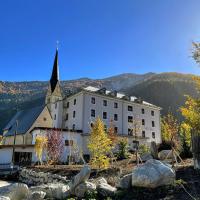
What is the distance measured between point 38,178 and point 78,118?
80.0 feet

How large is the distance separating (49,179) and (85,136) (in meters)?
24.1

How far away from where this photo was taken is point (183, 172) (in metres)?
13.4

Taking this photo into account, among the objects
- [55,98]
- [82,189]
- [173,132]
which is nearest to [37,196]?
[82,189]

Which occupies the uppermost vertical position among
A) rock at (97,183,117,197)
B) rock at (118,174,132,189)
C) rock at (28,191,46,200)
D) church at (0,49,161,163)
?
church at (0,49,161,163)

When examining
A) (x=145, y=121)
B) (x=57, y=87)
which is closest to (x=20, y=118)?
(x=57, y=87)

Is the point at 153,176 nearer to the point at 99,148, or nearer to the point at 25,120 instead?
the point at 99,148

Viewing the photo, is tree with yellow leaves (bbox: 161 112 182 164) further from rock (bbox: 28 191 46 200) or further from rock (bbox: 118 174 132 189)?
rock (bbox: 28 191 46 200)

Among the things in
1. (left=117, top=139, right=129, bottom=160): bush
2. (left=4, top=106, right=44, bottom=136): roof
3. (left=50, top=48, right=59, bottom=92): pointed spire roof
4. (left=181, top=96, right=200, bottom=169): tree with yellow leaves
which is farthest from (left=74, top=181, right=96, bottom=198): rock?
(left=50, top=48, right=59, bottom=92): pointed spire roof

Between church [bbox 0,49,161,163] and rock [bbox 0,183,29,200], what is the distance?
83.2 ft

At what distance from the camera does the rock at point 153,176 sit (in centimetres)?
1076

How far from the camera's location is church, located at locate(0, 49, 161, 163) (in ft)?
132

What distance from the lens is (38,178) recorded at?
2258 centimetres

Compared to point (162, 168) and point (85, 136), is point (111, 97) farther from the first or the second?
point (162, 168)

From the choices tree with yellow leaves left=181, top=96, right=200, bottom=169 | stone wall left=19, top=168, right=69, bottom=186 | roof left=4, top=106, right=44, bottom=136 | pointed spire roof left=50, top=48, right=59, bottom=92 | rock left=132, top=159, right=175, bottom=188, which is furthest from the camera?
pointed spire roof left=50, top=48, right=59, bottom=92
